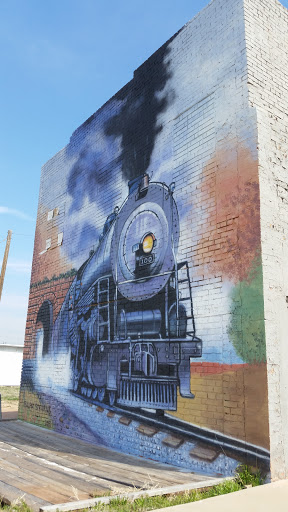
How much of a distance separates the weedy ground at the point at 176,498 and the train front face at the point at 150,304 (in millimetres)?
1326

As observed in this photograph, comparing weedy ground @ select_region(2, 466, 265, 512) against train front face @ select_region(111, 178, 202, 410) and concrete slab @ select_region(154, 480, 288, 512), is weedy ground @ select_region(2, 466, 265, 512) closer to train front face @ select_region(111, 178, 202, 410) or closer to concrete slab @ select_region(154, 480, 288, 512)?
concrete slab @ select_region(154, 480, 288, 512)

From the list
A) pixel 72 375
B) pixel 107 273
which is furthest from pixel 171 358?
pixel 72 375

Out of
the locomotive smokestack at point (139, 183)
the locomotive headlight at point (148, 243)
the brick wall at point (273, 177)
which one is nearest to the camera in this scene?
the brick wall at point (273, 177)

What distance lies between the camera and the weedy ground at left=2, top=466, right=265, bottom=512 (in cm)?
350

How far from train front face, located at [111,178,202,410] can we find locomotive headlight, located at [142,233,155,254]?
0.02 meters

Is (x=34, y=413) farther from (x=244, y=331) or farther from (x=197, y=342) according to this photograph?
(x=244, y=331)

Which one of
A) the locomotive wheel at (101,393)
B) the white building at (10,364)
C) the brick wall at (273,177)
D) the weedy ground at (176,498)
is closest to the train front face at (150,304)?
the locomotive wheel at (101,393)

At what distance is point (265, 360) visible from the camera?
445 cm

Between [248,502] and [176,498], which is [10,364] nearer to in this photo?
[176,498]

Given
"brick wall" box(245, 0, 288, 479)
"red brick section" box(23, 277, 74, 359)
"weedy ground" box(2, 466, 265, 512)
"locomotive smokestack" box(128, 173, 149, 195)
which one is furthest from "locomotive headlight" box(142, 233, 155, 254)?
"weedy ground" box(2, 466, 265, 512)

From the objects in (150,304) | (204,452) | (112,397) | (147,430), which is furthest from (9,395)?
(204,452)

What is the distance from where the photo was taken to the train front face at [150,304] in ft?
18.8

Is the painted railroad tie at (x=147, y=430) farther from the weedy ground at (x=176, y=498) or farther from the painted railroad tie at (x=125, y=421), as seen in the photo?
the weedy ground at (x=176, y=498)

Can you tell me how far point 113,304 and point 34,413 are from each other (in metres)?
3.78
